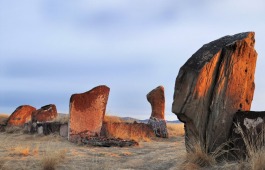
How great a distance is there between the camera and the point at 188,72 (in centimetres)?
662

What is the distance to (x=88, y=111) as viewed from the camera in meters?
12.2

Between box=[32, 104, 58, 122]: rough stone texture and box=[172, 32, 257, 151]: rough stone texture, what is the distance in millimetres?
11391

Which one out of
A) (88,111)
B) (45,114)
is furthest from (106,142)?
(45,114)

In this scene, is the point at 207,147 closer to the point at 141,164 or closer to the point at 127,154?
the point at 141,164

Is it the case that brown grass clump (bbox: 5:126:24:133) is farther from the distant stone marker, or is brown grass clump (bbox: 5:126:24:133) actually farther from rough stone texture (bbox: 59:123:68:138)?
the distant stone marker

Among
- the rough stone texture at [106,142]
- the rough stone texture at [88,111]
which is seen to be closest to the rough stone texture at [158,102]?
the rough stone texture at [88,111]

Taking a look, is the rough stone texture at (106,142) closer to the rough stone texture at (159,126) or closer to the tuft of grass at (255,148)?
the tuft of grass at (255,148)

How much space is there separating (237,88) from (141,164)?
2.24 meters

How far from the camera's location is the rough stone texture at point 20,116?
19391 mm

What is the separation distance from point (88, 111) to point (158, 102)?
5.42m

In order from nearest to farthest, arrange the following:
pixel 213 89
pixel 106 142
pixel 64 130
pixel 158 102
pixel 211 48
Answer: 1. pixel 213 89
2. pixel 211 48
3. pixel 106 142
4. pixel 64 130
5. pixel 158 102

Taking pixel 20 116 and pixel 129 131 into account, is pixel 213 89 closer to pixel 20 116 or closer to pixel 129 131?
pixel 129 131

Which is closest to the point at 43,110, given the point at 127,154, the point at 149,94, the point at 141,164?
the point at 149,94

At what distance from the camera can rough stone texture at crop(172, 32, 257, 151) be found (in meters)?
6.58
